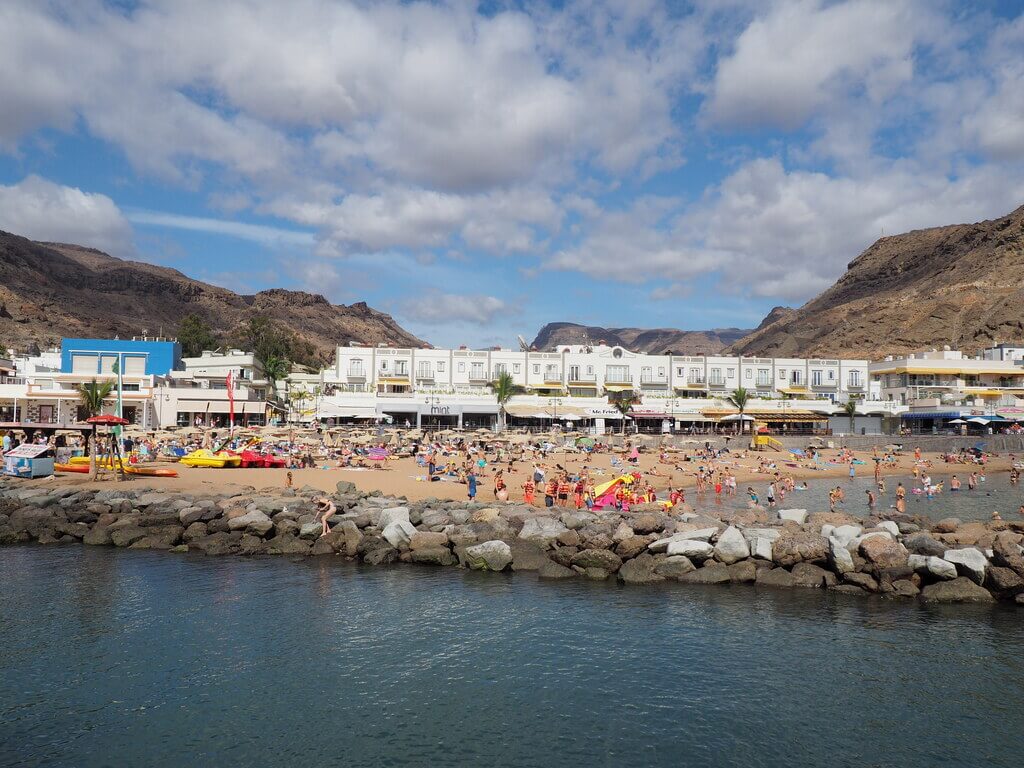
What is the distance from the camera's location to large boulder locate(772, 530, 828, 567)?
60.1 ft

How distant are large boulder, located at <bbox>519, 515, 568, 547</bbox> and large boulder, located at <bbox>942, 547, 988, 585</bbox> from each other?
973 cm

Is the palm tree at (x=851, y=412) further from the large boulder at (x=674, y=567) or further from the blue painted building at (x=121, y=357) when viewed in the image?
the blue painted building at (x=121, y=357)

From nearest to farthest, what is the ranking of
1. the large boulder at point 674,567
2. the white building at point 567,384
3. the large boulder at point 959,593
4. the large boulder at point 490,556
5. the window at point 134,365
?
1. the large boulder at point 959,593
2. the large boulder at point 674,567
3. the large boulder at point 490,556
4. the window at point 134,365
5. the white building at point 567,384

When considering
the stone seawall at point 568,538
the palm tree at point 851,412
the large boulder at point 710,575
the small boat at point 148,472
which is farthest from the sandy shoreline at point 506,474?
the palm tree at point 851,412

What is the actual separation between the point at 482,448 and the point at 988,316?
368 ft

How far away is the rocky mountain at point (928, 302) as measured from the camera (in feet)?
409

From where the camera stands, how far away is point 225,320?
652 ft

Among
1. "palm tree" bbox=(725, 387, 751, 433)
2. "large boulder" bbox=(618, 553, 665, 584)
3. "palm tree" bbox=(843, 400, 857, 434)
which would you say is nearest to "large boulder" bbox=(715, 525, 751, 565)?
"large boulder" bbox=(618, 553, 665, 584)

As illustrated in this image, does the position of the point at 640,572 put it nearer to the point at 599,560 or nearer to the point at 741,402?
the point at 599,560

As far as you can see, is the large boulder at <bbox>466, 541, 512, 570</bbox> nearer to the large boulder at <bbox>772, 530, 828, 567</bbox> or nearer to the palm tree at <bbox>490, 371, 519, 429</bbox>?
the large boulder at <bbox>772, 530, 828, 567</bbox>

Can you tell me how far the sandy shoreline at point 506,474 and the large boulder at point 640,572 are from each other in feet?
36.8

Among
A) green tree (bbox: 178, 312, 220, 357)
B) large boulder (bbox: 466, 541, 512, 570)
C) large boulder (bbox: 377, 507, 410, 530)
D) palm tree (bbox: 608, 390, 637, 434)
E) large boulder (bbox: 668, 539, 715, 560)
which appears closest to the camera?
large boulder (bbox: 668, 539, 715, 560)

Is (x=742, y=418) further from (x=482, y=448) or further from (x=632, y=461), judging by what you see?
(x=482, y=448)

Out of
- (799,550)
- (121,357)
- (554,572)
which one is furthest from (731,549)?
(121,357)
